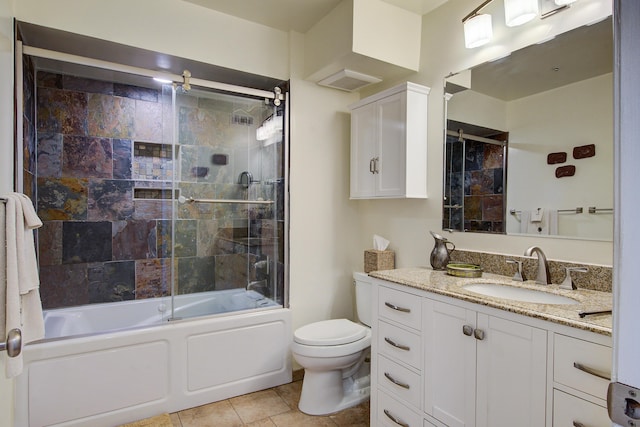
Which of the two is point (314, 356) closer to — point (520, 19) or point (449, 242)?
point (449, 242)

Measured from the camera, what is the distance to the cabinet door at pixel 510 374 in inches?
49.1

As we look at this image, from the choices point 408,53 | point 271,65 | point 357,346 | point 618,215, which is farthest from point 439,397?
point 271,65

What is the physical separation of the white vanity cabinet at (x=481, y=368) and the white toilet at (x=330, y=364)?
26.7 inches

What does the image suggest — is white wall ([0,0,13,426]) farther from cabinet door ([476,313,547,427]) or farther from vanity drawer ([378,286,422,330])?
cabinet door ([476,313,547,427])

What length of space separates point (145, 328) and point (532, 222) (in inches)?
92.2

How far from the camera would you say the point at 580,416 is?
114 cm

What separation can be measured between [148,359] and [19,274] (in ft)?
3.72

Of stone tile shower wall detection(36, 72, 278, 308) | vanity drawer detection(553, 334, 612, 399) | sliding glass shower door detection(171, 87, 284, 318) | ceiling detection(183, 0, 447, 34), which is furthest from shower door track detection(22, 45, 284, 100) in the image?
vanity drawer detection(553, 334, 612, 399)

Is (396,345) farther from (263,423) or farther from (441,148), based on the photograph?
(441,148)

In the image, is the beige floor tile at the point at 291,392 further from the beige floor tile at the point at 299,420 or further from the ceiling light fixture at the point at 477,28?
the ceiling light fixture at the point at 477,28

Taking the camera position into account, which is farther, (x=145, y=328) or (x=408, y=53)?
(x=408, y=53)

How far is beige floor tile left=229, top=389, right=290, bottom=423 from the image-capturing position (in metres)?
2.24

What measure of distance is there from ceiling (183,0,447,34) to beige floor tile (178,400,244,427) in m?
2.67

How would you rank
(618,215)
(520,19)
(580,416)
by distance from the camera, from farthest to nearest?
(520,19) < (580,416) < (618,215)
